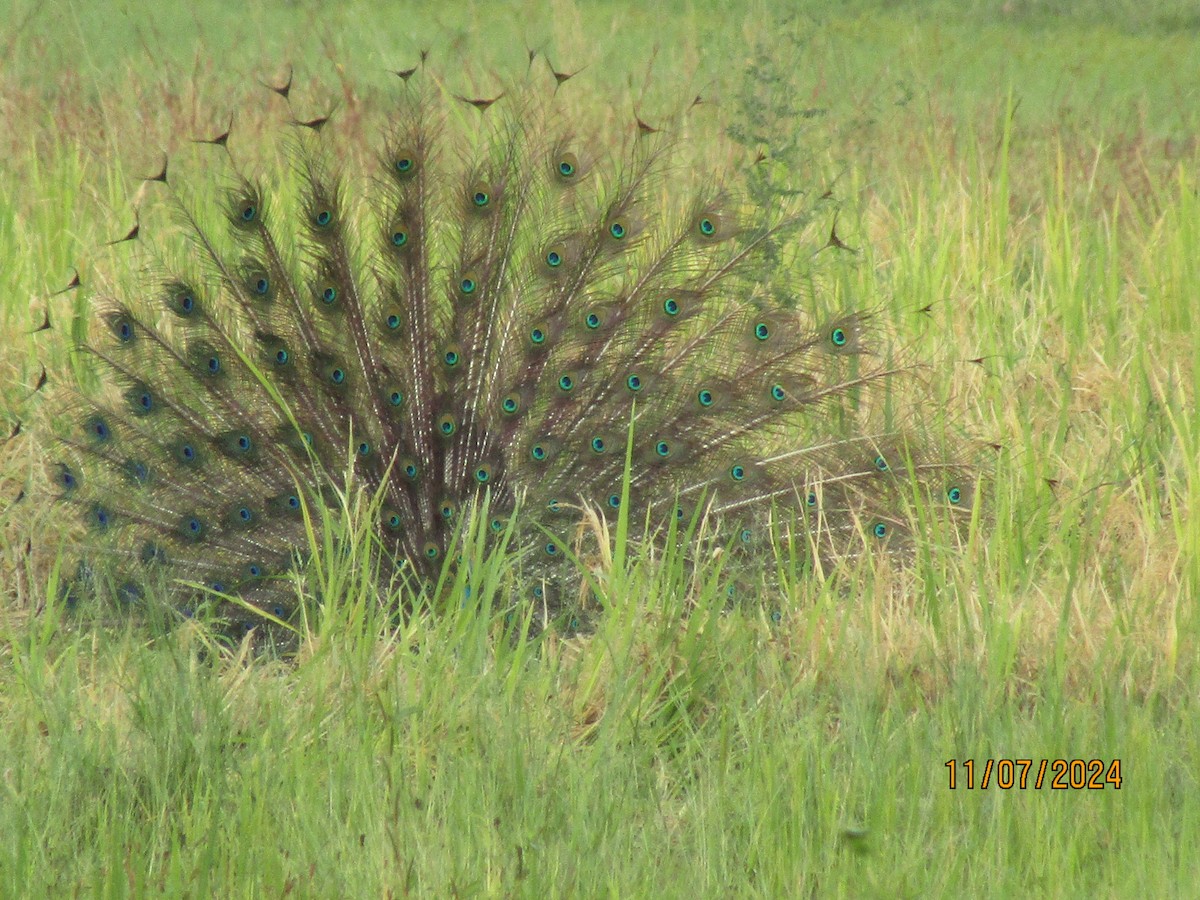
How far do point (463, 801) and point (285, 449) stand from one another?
176cm

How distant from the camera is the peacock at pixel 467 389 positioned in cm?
416

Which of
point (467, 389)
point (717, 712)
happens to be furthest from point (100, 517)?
point (717, 712)

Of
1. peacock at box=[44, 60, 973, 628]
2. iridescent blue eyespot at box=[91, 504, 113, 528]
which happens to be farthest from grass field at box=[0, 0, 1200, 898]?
peacock at box=[44, 60, 973, 628]

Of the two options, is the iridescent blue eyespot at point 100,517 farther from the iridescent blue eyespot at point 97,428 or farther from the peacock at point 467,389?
the iridescent blue eyespot at point 97,428

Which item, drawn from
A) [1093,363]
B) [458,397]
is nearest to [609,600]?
[458,397]

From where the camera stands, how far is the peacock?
13.7 feet

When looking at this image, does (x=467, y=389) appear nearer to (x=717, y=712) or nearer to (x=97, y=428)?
(x=97, y=428)

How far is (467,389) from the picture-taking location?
4.27 m

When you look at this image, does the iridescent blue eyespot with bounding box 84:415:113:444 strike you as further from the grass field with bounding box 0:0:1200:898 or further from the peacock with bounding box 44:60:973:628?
the grass field with bounding box 0:0:1200:898

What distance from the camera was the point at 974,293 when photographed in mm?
5730

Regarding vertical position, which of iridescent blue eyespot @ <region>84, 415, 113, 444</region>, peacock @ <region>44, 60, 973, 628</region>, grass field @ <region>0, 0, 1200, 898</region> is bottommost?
grass field @ <region>0, 0, 1200, 898</region>

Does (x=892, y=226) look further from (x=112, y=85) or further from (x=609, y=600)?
(x=112, y=85)

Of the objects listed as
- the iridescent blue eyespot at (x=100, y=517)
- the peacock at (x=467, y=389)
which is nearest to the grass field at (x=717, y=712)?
the iridescent blue eyespot at (x=100, y=517)

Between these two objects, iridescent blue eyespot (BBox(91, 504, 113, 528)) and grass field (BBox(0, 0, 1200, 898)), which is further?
iridescent blue eyespot (BBox(91, 504, 113, 528))
